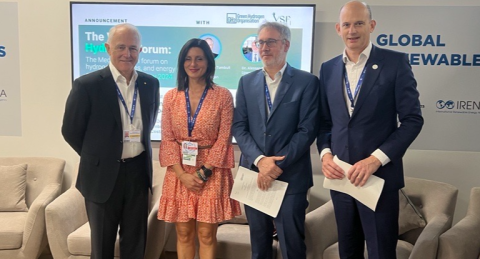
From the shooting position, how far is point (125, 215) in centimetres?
257

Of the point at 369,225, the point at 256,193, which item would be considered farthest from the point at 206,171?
the point at 369,225

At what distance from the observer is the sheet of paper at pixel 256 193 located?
7.82ft

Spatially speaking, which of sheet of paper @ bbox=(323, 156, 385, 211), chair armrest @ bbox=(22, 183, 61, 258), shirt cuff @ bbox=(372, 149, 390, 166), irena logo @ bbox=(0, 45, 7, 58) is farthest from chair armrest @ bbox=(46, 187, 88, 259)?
shirt cuff @ bbox=(372, 149, 390, 166)

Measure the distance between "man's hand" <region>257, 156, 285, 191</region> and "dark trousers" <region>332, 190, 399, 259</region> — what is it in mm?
331

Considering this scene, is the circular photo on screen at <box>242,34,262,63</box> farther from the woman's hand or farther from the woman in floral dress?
the woman's hand

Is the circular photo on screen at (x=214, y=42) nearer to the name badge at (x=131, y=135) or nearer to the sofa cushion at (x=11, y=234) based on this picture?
the name badge at (x=131, y=135)

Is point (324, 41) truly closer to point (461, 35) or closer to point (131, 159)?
point (461, 35)

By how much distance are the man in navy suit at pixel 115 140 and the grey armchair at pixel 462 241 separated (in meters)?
1.77

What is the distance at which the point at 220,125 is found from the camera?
2.55 m

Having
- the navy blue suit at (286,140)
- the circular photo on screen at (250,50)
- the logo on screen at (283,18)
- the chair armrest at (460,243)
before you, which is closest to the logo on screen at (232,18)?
the circular photo on screen at (250,50)

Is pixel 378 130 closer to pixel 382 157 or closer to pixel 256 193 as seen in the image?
pixel 382 157

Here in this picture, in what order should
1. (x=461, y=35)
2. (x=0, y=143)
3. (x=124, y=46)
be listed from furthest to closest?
(x=0, y=143)
(x=461, y=35)
(x=124, y=46)

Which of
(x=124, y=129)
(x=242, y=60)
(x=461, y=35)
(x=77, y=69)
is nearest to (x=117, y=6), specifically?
(x=77, y=69)

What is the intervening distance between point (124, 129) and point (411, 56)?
237 cm
